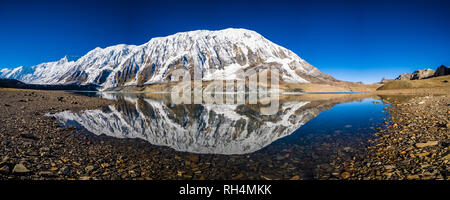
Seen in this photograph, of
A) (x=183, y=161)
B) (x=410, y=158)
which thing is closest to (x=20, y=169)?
(x=183, y=161)

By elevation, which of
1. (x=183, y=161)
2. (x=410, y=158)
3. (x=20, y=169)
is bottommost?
(x=183, y=161)

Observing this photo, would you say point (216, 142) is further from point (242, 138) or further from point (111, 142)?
point (111, 142)

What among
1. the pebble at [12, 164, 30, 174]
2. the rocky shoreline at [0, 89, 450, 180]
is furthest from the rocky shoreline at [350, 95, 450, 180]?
the pebble at [12, 164, 30, 174]

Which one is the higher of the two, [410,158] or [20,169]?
[410,158]

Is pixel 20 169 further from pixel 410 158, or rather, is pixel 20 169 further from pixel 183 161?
pixel 410 158

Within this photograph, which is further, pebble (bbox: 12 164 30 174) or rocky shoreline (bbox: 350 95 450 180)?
pebble (bbox: 12 164 30 174)

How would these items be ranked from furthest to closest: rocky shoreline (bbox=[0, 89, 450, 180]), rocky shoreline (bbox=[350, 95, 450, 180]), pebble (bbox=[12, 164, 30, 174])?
rocky shoreline (bbox=[0, 89, 450, 180]) → pebble (bbox=[12, 164, 30, 174]) → rocky shoreline (bbox=[350, 95, 450, 180])

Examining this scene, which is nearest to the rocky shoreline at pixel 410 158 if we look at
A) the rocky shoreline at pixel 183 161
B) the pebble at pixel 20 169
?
the rocky shoreline at pixel 183 161

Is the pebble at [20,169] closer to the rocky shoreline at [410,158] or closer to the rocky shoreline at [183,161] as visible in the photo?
the rocky shoreline at [183,161]

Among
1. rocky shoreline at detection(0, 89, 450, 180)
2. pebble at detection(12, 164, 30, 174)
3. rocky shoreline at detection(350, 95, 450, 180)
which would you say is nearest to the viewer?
rocky shoreline at detection(350, 95, 450, 180)

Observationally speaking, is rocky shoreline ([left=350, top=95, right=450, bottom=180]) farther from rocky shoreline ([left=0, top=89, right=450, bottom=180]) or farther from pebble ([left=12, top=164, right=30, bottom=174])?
pebble ([left=12, top=164, right=30, bottom=174])

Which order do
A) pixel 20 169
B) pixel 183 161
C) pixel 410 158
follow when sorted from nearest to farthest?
pixel 20 169 < pixel 410 158 < pixel 183 161
